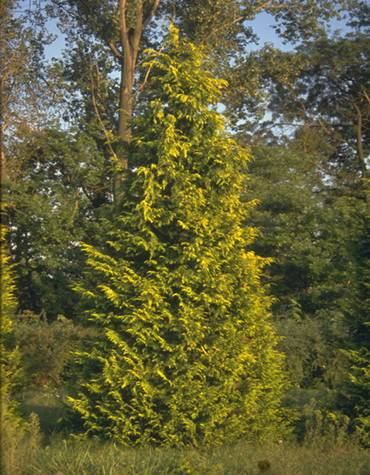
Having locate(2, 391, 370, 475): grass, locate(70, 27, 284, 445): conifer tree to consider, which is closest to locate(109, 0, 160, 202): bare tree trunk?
locate(70, 27, 284, 445): conifer tree

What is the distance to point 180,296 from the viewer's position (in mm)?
7969

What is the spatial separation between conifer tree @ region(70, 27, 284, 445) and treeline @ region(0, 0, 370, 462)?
2 cm

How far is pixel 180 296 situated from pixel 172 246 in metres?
0.58

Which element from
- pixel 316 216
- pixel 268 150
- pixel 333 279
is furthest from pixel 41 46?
pixel 333 279

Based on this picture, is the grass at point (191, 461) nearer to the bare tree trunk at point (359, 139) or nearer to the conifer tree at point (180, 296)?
the conifer tree at point (180, 296)

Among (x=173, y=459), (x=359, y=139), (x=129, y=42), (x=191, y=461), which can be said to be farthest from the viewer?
(x=359, y=139)

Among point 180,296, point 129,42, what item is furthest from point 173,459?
point 129,42

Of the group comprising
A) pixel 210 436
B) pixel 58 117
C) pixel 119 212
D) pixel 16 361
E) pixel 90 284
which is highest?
pixel 58 117

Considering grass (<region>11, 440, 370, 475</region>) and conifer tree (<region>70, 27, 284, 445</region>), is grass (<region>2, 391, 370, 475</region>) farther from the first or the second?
conifer tree (<region>70, 27, 284, 445</region>)

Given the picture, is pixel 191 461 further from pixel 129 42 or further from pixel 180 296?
pixel 129 42

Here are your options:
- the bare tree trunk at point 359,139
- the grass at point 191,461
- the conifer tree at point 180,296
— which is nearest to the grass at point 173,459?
the grass at point 191,461

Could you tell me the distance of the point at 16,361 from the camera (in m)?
7.70

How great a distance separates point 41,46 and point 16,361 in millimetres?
17174

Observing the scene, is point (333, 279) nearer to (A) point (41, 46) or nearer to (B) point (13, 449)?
(A) point (41, 46)
